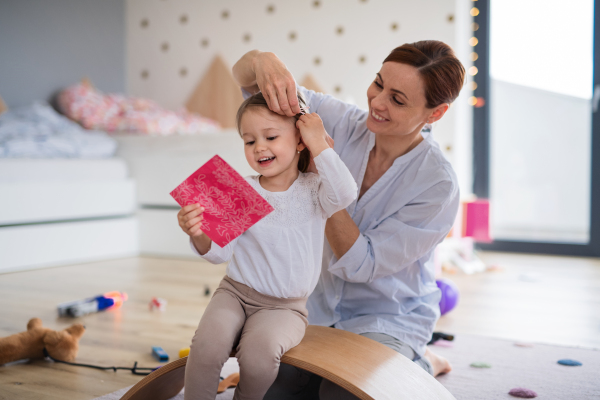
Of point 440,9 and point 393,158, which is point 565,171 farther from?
point 393,158

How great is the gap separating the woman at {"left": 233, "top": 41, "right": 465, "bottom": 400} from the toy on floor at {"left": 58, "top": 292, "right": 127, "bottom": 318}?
3.51 feet

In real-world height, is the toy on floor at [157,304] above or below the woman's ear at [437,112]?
below

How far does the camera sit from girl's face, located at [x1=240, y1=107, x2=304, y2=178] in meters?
1.07

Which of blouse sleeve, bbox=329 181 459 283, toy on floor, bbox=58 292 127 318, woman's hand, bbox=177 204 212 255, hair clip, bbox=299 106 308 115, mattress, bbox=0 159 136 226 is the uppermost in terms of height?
hair clip, bbox=299 106 308 115

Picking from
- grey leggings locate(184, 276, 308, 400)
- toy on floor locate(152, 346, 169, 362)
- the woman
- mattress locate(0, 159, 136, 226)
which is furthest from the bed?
grey leggings locate(184, 276, 308, 400)

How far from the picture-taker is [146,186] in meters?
3.64

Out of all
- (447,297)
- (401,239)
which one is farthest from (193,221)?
(447,297)

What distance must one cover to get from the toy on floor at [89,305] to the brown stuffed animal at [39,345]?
0.43m

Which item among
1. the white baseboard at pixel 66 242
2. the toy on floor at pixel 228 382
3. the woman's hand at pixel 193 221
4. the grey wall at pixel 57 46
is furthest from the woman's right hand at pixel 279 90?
the grey wall at pixel 57 46

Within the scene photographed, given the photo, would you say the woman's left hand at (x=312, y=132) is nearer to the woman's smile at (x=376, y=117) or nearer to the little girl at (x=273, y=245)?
the little girl at (x=273, y=245)

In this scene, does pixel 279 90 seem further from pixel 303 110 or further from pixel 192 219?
pixel 192 219

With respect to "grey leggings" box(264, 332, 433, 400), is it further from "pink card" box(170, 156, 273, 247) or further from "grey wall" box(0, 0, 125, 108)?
"grey wall" box(0, 0, 125, 108)

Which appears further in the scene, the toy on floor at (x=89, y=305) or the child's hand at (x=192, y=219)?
the toy on floor at (x=89, y=305)

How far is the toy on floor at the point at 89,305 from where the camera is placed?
204cm
